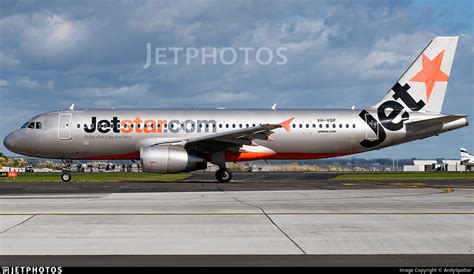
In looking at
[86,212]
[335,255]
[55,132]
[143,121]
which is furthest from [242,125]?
[335,255]

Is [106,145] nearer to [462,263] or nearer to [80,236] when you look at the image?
→ [80,236]

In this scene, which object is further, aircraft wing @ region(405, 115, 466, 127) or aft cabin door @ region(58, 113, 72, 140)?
aircraft wing @ region(405, 115, 466, 127)

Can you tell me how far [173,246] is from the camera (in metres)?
9.84

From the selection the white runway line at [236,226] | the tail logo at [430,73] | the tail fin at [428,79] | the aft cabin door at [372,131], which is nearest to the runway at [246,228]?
the white runway line at [236,226]

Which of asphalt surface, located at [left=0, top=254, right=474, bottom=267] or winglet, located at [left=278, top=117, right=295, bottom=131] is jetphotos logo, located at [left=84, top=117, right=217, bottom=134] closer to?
winglet, located at [left=278, top=117, right=295, bottom=131]

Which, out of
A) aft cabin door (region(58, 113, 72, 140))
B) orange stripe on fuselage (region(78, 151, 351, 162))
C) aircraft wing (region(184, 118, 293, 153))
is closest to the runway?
aircraft wing (region(184, 118, 293, 153))

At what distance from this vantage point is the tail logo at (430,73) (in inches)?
1430

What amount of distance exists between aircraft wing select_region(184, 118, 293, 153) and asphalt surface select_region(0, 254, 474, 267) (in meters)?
22.0

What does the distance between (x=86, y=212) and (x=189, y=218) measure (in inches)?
120

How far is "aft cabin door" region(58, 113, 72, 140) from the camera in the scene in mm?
34219

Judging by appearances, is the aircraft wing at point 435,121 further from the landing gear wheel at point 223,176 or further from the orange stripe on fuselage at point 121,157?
the orange stripe on fuselage at point 121,157

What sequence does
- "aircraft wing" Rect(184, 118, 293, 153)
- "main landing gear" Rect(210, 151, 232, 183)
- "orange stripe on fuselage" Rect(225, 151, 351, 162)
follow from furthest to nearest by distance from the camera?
"orange stripe on fuselage" Rect(225, 151, 351, 162) < "main landing gear" Rect(210, 151, 232, 183) < "aircraft wing" Rect(184, 118, 293, 153)

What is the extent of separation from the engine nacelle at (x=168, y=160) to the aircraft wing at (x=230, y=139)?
1.17 m

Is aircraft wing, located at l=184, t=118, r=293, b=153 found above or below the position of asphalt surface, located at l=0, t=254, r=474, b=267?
above
